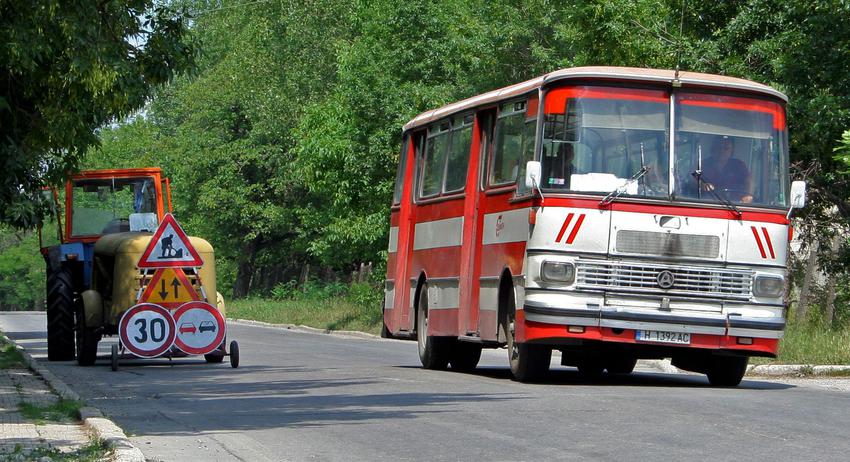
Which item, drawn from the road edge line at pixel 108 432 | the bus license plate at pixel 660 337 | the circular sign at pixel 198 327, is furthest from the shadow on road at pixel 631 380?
the road edge line at pixel 108 432

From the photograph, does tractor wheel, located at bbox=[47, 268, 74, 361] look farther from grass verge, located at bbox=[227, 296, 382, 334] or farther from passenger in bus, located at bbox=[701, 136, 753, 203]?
grass verge, located at bbox=[227, 296, 382, 334]

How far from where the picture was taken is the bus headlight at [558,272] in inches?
680

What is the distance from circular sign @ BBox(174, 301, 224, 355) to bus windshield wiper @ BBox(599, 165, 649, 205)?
5757mm

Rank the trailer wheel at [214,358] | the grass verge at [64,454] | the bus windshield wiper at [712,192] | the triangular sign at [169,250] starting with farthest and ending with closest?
1. the trailer wheel at [214,358]
2. the triangular sign at [169,250]
3. the bus windshield wiper at [712,192]
4. the grass verge at [64,454]

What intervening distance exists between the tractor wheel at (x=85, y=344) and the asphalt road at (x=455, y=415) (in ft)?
4.29

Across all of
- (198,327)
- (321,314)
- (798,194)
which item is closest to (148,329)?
(198,327)

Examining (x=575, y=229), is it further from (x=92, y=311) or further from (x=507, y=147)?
(x=92, y=311)

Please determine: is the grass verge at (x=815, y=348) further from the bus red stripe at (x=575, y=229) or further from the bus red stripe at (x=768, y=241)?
the bus red stripe at (x=575, y=229)

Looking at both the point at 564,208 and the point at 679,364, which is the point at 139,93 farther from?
the point at 679,364

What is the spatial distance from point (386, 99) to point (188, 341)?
2435 cm

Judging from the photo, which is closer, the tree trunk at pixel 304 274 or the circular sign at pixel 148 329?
the circular sign at pixel 148 329

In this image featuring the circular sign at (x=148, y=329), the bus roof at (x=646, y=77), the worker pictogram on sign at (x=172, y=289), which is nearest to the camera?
the bus roof at (x=646, y=77)

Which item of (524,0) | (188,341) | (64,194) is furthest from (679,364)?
(524,0)

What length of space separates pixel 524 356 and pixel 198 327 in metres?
4.70
